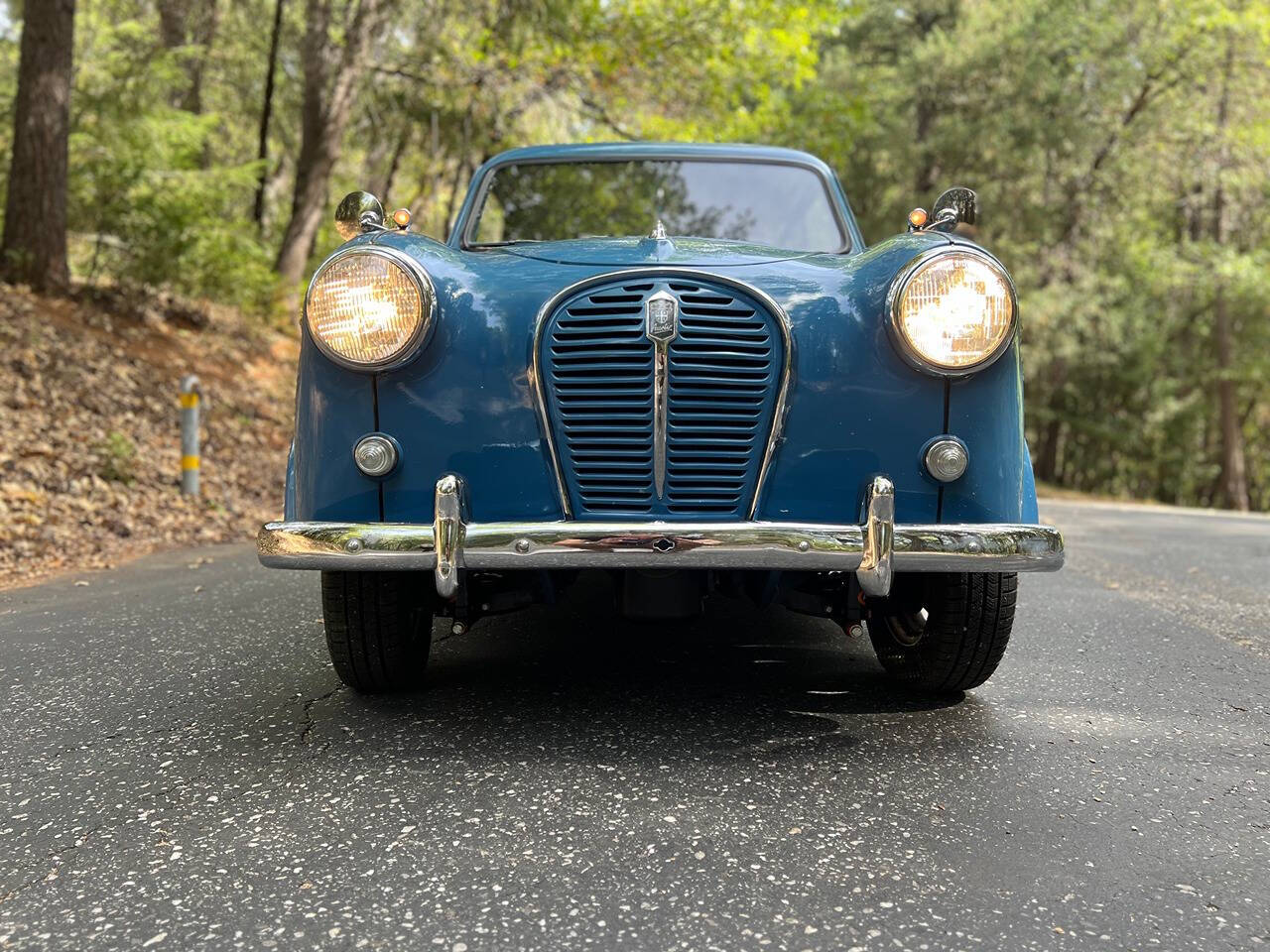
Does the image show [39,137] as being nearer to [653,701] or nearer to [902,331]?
[653,701]

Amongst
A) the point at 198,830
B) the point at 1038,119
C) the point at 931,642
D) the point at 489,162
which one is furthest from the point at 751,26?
the point at 198,830

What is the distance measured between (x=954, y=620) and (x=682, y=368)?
1.06 meters

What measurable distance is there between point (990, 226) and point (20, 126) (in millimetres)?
17712

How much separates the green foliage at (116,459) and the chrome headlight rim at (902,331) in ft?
19.5

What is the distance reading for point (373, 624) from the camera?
9.24 ft

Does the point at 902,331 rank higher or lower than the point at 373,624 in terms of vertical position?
higher

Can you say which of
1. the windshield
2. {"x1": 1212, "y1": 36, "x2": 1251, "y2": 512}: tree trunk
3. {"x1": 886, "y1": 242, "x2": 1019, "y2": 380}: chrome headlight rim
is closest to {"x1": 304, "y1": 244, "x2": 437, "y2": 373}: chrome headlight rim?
{"x1": 886, "y1": 242, "x2": 1019, "y2": 380}: chrome headlight rim

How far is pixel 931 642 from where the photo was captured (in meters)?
2.92

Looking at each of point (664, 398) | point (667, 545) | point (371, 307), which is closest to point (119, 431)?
point (371, 307)

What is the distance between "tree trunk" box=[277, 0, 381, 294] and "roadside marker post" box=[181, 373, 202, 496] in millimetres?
5966

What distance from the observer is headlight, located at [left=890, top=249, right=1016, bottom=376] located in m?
2.52

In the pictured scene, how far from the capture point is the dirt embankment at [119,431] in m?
5.95

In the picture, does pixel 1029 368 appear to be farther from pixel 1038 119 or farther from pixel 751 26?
pixel 751 26

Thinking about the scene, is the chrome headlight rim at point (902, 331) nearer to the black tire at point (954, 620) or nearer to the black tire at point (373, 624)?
the black tire at point (954, 620)
